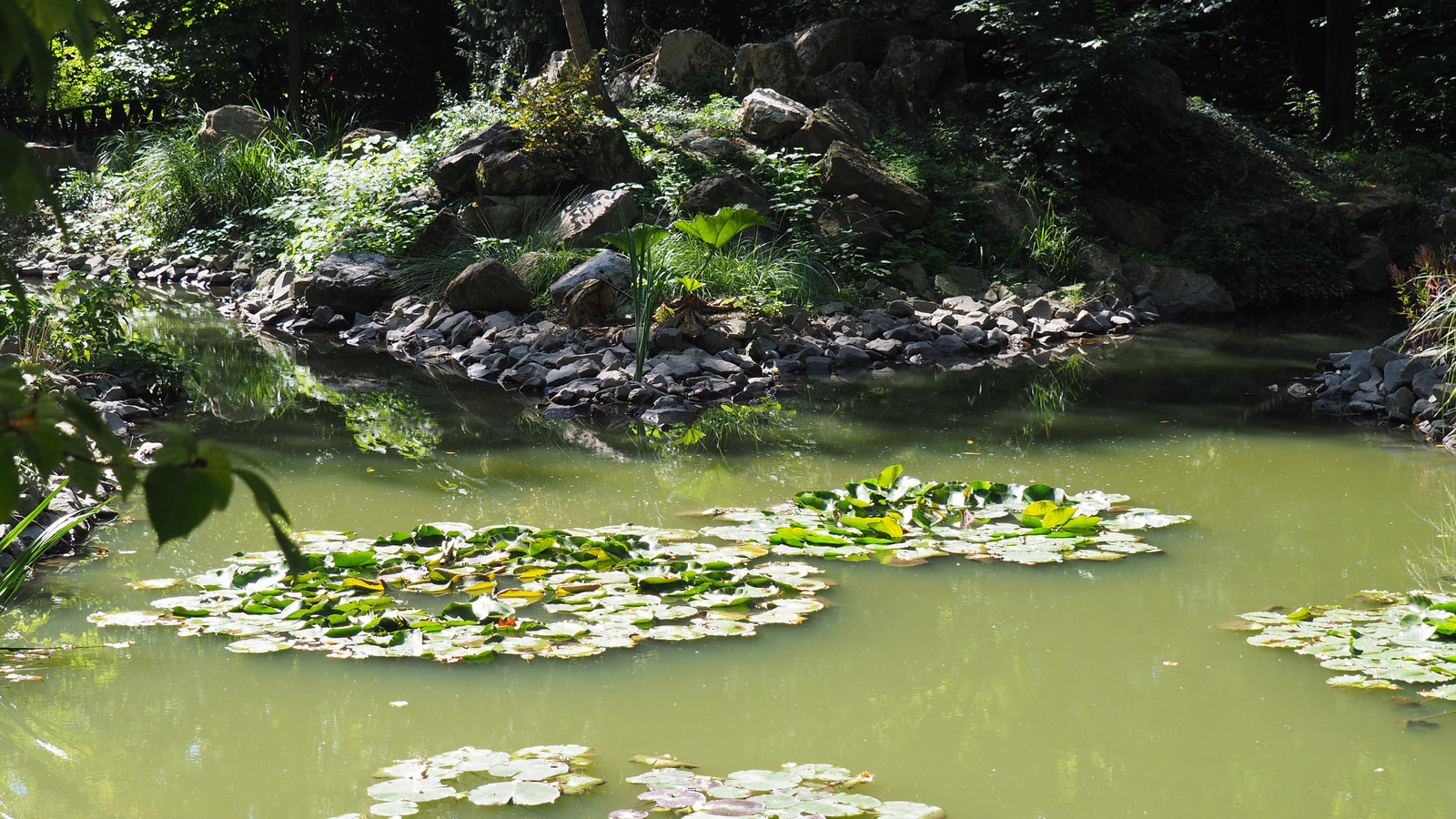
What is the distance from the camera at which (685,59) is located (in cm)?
1337

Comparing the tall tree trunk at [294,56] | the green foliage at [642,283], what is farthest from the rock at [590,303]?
the tall tree trunk at [294,56]

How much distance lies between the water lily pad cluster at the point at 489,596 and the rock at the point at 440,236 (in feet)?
21.0

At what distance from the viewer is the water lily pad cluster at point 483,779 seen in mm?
2283

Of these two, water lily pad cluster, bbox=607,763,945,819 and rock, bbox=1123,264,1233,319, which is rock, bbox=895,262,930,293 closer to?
rock, bbox=1123,264,1233,319

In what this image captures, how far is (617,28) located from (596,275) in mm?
6721

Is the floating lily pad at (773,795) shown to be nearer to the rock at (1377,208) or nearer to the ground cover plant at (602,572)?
the ground cover plant at (602,572)

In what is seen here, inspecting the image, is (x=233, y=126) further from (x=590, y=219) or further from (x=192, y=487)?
(x=192, y=487)

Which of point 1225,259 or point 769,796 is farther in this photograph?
point 1225,259

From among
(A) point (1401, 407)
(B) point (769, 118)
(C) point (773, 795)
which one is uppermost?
(B) point (769, 118)

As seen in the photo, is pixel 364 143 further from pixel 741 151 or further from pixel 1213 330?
pixel 1213 330

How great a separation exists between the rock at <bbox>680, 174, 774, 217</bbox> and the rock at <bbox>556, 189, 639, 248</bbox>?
1.96 ft

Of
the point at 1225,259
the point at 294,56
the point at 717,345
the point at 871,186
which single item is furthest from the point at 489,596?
the point at 294,56

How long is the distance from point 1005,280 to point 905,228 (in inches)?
43.2

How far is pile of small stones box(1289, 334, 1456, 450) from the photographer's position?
5.79 m
